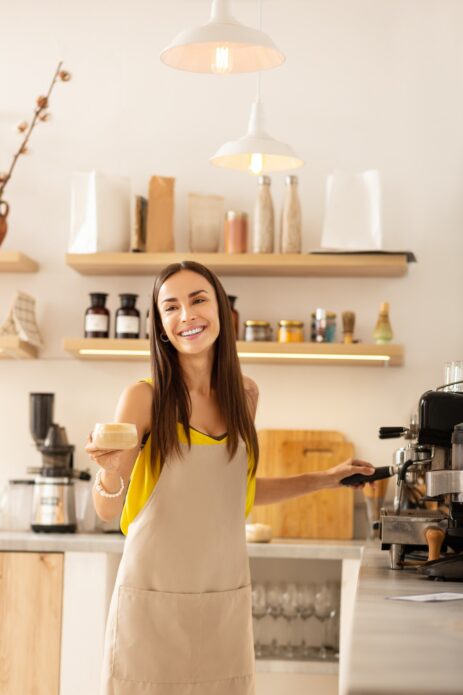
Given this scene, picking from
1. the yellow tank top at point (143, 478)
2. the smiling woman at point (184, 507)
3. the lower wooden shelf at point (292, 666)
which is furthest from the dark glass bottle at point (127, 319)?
the yellow tank top at point (143, 478)

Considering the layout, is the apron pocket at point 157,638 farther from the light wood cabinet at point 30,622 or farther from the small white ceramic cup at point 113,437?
the light wood cabinet at point 30,622

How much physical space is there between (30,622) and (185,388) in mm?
1603

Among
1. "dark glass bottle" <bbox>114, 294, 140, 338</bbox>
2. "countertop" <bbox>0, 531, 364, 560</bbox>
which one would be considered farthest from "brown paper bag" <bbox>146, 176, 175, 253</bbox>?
"countertop" <bbox>0, 531, 364, 560</bbox>

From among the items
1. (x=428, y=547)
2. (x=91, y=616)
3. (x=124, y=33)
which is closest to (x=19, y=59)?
(x=124, y=33)

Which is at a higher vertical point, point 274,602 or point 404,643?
point 404,643

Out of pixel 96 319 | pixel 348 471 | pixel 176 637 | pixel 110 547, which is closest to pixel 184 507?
pixel 176 637

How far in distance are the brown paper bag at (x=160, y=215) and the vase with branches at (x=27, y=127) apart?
0.54 meters

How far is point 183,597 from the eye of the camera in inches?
98.8

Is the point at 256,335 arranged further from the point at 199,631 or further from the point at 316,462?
the point at 199,631

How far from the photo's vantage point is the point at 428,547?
2680 mm

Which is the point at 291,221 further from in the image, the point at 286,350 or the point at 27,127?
the point at 27,127

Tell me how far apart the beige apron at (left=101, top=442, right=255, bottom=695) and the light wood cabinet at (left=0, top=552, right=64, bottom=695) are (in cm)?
140

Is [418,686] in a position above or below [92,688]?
above

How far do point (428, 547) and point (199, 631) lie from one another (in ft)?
2.01
